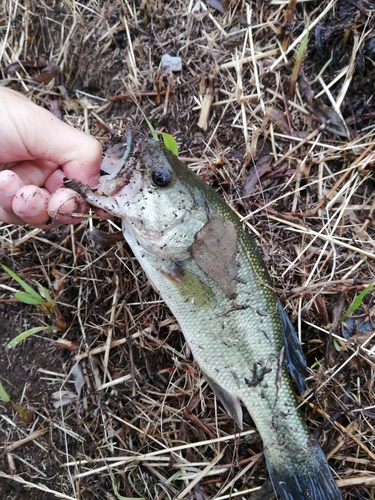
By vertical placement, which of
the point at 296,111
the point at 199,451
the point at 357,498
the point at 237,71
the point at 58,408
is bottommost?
the point at 357,498

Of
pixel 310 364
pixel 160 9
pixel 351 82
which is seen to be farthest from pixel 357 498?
pixel 160 9

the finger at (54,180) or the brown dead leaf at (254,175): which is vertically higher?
the finger at (54,180)

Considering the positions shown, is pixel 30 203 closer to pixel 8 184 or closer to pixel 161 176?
pixel 8 184

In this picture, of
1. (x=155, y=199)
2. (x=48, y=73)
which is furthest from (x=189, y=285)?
(x=48, y=73)

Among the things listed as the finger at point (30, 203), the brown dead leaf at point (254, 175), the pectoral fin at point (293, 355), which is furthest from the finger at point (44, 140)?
the pectoral fin at point (293, 355)

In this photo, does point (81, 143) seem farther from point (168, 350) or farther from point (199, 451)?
point (199, 451)

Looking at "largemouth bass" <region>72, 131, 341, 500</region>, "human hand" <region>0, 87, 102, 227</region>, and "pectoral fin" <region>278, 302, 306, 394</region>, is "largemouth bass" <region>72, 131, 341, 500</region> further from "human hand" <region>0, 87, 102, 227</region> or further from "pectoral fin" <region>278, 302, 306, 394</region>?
"human hand" <region>0, 87, 102, 227</region>

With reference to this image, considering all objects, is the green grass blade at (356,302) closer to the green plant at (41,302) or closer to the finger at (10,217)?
the green plant at (41,302)
